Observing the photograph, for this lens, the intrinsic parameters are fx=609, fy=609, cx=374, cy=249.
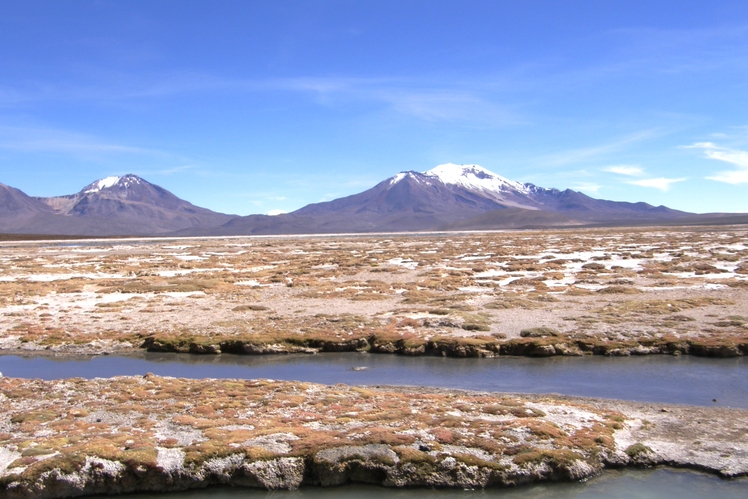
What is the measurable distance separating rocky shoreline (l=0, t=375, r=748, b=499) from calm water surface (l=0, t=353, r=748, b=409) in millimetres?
1803

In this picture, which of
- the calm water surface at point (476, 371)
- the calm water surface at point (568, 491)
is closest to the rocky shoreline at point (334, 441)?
the calm water surface at point (568, 491)

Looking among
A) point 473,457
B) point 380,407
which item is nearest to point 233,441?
point 380,407

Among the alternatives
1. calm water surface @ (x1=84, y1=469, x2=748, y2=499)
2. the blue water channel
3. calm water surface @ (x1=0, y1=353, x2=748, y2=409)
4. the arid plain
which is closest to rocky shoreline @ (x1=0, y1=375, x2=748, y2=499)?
the arid plain

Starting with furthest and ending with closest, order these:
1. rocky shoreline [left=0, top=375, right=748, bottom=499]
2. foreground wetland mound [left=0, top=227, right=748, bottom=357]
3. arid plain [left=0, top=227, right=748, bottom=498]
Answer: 1. foreground wetland mound [left=0, top=227, right=748, bottom=357]
2. arid plain [left=0, top=227, right=748, bottom=498]
3. rocky shoreline [left=0, top=375, right=748, bottom=499]

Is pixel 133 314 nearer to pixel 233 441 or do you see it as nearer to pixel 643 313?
pixel 233 441

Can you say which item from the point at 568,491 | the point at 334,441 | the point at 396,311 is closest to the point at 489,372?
the point at 568,491

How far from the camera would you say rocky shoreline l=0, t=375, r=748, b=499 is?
32.1 feet

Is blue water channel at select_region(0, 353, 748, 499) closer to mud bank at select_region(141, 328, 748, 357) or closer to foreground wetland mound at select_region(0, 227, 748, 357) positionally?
mud bank at select_region(141, 328, 748, 357)

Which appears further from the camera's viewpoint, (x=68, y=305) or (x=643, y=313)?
(x=68, y=305)

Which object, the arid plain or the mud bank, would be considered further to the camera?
the mud bank

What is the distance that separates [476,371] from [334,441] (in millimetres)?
7597

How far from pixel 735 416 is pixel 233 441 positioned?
9.93m

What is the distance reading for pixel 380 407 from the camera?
494 inches

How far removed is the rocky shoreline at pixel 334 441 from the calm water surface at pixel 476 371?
1.80 meters
